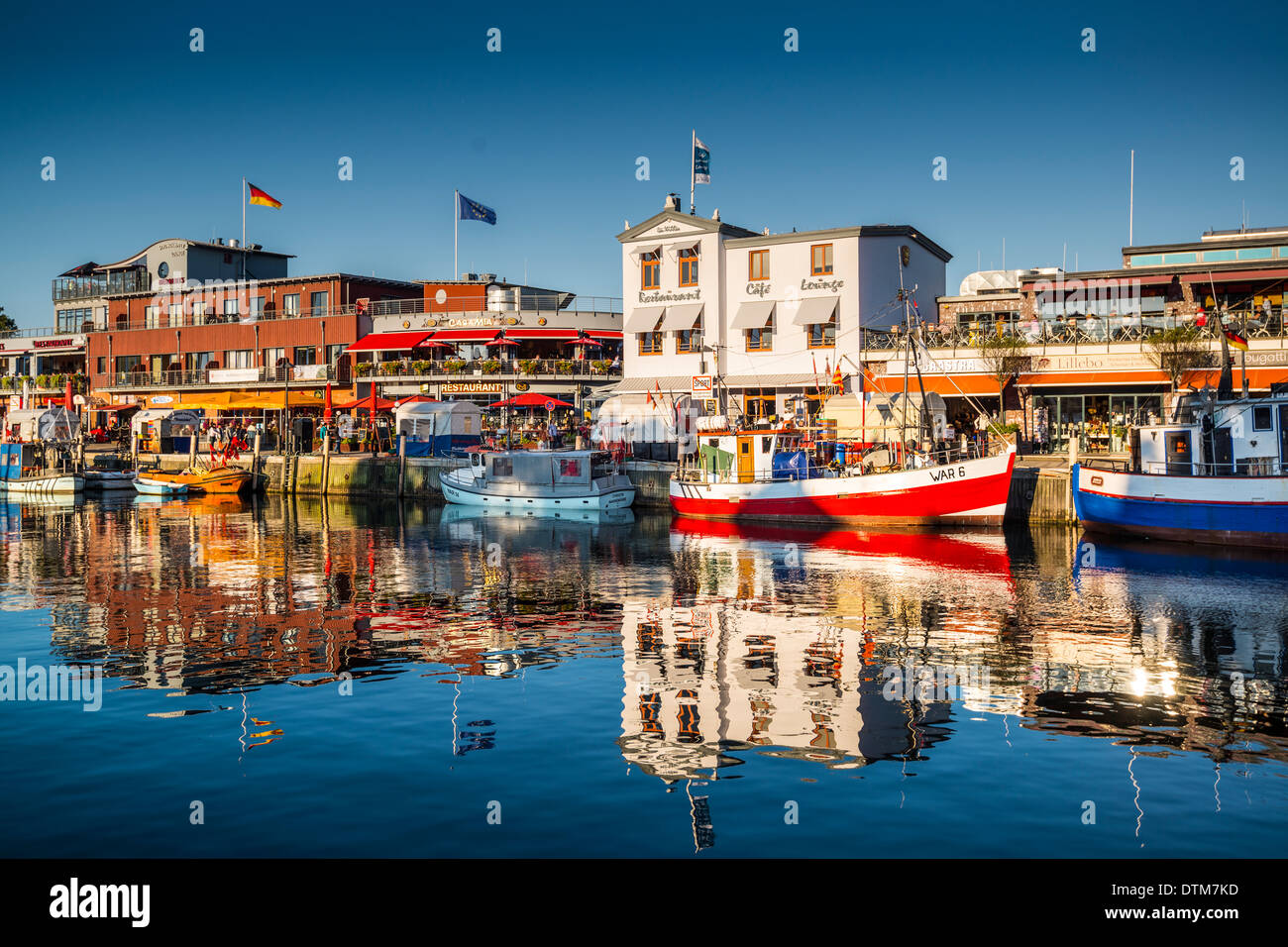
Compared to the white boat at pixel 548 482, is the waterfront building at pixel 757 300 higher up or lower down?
higher up

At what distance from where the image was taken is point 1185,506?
36.3 meters

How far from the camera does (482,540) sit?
4044 centimetres

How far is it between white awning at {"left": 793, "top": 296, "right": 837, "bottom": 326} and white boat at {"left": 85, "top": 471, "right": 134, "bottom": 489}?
134 ft

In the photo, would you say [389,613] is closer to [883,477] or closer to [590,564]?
[590,564]

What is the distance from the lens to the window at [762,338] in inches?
2250

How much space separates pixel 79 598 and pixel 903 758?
21.5 meters

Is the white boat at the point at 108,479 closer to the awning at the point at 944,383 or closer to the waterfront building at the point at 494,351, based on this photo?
the waterfront building at the point at 494,351

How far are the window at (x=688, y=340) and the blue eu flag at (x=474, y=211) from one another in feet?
Answer: 55.4

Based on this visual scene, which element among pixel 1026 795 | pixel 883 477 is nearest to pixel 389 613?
pixel 1026 795

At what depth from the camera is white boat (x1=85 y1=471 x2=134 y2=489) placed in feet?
213

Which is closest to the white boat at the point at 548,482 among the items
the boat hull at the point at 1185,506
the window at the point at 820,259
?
the window at the point at 820,259

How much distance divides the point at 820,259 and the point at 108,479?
43.5 meters

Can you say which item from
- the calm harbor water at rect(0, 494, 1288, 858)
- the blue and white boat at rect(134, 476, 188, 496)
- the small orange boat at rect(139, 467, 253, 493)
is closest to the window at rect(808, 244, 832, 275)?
the calm harbor water at rect(0, 494, 1288, 858)

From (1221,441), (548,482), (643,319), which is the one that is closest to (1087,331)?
(1221,441)
